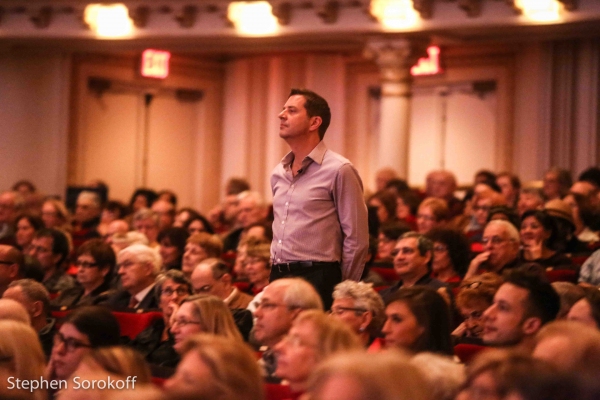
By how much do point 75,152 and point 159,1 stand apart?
2.45 meters

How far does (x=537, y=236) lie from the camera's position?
5.01 meters

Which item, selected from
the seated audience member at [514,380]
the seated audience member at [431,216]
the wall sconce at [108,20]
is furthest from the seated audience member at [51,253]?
the seated audience member at [514,380]

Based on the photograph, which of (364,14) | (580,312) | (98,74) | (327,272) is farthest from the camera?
(98,74)

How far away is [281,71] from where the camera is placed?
10734 millimetres

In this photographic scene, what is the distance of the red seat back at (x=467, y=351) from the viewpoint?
125 inches

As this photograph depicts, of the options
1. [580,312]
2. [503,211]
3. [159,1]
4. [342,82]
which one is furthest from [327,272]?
[342,82]

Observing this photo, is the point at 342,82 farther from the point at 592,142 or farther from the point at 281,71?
the point at 592,142

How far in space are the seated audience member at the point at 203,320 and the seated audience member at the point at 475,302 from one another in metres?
0.98

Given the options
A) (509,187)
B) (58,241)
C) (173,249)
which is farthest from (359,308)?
(509,187)

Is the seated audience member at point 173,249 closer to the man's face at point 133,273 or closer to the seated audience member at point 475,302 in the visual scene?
the man's face at point 133,273

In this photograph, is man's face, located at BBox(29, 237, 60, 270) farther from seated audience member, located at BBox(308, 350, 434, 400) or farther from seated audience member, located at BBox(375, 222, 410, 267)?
seated audience member, located at BBox(308, 350, 434, 400)

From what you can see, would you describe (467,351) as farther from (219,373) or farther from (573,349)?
(219,373)

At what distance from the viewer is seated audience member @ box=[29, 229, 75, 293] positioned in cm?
570

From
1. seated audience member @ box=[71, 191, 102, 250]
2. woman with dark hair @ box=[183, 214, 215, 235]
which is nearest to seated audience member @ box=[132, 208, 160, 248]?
woman with dark hair @ box=[183, 214, 215, 235]
